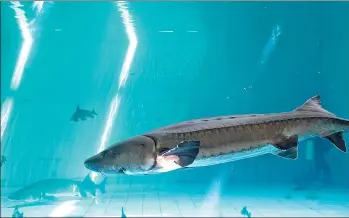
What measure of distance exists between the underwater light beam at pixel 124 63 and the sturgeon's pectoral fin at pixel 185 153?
46.0 ft

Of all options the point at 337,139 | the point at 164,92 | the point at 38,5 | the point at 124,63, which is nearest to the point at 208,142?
the point at 337,139

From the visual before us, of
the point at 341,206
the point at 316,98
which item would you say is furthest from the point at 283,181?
the point at 316,98

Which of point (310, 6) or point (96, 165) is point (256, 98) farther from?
point (96, 165)

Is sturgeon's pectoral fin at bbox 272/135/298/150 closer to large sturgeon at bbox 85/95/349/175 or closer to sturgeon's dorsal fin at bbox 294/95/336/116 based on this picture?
large sturgeon at bbox 85/95/349/175

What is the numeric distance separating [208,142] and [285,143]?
60 cm

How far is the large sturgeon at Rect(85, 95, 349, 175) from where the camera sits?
93.0 inches

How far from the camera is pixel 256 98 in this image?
84.5 ft

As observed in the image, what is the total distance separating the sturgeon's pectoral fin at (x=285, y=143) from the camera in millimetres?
2674

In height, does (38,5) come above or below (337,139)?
below

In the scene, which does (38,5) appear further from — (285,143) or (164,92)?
(285,143)

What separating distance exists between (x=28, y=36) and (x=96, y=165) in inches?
856

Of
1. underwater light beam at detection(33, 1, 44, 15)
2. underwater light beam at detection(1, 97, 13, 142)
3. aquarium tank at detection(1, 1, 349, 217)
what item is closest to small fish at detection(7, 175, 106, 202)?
aquarium tank at detection(1, 1, 349, 217)

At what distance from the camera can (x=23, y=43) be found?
23141 millimetres

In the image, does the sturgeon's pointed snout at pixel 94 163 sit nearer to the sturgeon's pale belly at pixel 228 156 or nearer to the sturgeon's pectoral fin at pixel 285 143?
the sturgeon's pale belly at pixel 228 156
